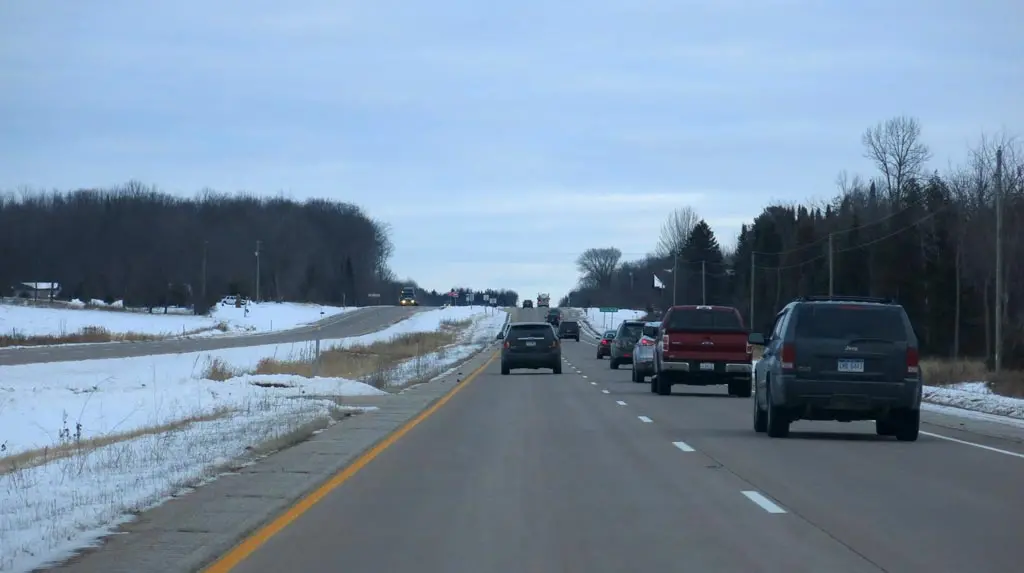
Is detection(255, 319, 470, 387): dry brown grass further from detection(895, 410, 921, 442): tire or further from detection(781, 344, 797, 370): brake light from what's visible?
detection(895, 410, 921, 442): tire

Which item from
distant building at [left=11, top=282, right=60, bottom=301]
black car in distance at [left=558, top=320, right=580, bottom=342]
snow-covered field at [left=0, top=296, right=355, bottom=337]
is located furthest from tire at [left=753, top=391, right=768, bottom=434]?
distant building at [left=11, top=282, right=60, bottom=301]

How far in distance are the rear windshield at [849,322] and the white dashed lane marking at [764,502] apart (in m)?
6.91

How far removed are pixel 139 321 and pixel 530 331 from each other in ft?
198

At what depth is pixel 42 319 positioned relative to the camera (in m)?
87.5

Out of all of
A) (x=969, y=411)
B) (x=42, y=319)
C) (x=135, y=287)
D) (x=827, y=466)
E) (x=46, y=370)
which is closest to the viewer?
(x=827, y=466)

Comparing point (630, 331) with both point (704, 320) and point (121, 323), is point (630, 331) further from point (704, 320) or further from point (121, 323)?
point (121, 323)

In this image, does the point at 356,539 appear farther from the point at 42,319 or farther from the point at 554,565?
the point at 42,319

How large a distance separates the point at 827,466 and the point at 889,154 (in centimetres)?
10652

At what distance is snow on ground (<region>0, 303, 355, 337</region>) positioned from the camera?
3216 inches

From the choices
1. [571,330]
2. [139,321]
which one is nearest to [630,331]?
[139,321]

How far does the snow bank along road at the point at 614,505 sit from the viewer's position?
948 cm

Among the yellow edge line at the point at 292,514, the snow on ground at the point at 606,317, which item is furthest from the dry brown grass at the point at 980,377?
the snow on ground at the point at 606,317

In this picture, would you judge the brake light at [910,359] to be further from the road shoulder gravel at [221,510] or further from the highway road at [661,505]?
the road shoulder gravel at [221,510]

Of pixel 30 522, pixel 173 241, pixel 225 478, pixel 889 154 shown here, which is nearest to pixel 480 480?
pixel 225 478
